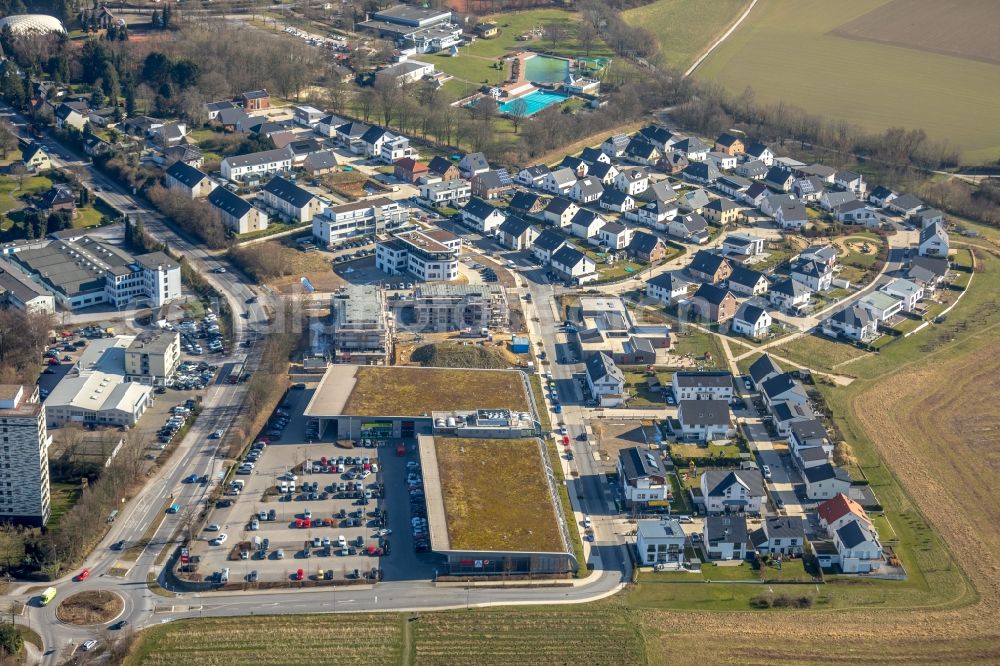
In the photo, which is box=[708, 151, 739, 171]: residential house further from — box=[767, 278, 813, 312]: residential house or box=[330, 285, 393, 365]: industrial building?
box=[330, 285, 393, 365]: industrial building

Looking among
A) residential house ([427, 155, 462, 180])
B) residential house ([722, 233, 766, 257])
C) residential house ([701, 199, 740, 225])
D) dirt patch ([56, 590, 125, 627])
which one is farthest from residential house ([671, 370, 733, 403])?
residential house ([427, 155, 462, 180])

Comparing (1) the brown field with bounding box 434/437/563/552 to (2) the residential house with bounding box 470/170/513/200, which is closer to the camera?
(1) the brown field with bounding box 434/437/563/552

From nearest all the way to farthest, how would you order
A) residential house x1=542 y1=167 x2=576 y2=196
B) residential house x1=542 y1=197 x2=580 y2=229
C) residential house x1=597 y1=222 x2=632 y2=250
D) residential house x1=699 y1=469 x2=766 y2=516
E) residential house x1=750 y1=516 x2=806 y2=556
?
residential house x1=750 y1=516 x2=806 y2=556 < residential house x1=699 y1=469 x2=766 y2=516 < residential house x1=597 y1=222 x2=632 y2=250 < residential house x1=542 y1=197 x2=580 y2=229 < residential house x1=542 y1=167 x2=576 y2=196

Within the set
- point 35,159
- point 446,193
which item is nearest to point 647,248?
point 446,193

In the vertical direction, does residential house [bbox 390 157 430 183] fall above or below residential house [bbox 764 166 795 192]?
below

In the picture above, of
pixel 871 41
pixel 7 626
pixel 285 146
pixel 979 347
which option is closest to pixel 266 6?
pixel 285 146

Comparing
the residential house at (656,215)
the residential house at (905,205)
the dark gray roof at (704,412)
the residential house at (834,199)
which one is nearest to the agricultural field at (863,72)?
the residential house at (905,205)
